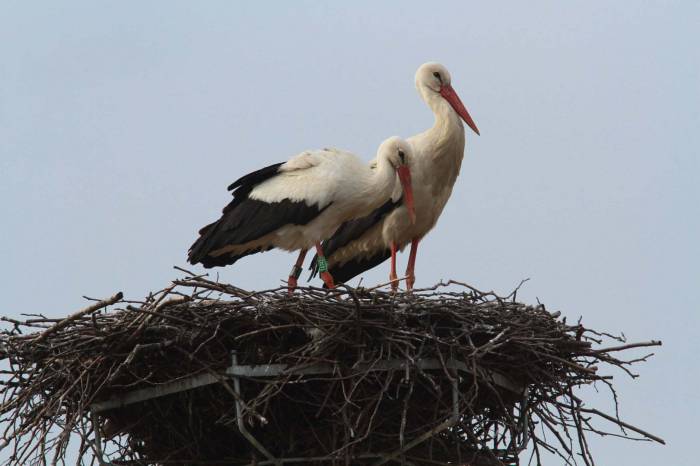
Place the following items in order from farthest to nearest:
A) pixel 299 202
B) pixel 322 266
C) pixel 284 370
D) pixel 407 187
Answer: pixel 407 187, pixel 322 266, pixel 299 202, pixel 284 370

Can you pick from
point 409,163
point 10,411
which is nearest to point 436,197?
point 409,163

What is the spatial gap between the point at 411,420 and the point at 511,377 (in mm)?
581

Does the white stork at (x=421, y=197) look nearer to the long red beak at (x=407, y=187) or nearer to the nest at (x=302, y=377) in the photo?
the long red beak at (x=407, y=187)

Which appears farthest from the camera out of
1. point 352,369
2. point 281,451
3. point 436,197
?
point 436,197

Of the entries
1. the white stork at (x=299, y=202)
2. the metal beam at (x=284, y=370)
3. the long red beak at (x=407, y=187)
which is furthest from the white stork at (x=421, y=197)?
the metal beam at (x=284, y=370)

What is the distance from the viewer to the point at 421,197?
10414 mm

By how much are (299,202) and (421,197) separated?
1205mm

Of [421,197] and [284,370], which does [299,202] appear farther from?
[284,370]

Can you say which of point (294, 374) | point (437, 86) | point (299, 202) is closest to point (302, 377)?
point (294, 374)

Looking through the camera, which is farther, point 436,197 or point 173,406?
point 436,197

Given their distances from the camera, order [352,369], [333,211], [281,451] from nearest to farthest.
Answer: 1. [352,369]
2. [281,451]
3. [333,211]

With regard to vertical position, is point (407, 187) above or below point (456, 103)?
below

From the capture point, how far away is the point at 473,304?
784cm

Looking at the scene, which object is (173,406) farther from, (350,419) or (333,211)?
(333,211)
